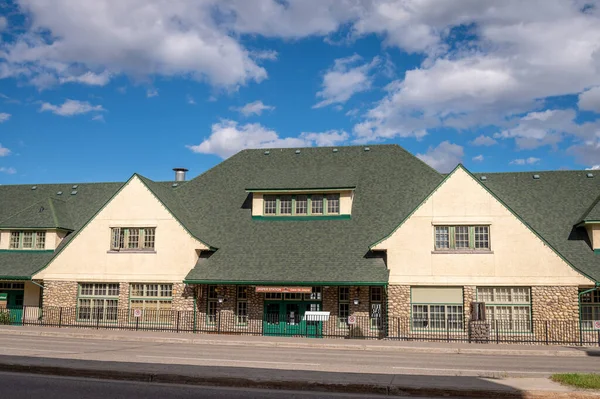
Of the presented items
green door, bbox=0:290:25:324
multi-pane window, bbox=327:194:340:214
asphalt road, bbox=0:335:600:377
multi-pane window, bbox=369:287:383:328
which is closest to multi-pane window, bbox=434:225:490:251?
multi-pane window, bbox=369:287:383:328

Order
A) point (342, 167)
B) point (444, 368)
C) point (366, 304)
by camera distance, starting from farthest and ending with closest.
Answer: point (342, 167) < point (366, 304) < point (444, 368)

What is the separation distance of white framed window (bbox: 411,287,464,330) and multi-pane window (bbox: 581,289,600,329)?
20.6ft

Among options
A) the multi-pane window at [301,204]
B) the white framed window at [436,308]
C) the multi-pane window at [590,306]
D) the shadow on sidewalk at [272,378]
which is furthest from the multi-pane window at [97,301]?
the multi-pane window at [590,306]

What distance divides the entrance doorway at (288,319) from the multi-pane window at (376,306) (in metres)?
2.78

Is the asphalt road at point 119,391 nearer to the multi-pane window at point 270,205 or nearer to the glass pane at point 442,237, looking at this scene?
the glass pane at point 442,237

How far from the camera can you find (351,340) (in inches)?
1113

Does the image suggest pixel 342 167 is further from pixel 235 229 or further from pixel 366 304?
pixel 366 304

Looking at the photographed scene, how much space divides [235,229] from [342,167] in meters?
8.07

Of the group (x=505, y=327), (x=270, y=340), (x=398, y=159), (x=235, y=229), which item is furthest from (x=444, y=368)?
(x=398, y=159)

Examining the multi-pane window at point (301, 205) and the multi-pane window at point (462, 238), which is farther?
the multi-pane window at point (301, 205)

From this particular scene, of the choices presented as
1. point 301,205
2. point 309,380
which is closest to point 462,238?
point 301,205

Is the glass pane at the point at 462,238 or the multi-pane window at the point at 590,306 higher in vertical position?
the glass pane at the point at 462,238

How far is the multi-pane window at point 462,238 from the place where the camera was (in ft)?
100

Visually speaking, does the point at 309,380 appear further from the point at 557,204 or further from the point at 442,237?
the point at 557,204
